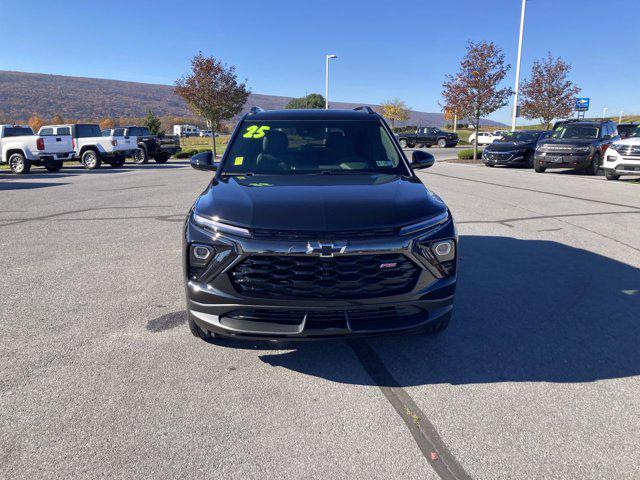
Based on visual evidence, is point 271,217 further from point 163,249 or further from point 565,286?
point 163,249

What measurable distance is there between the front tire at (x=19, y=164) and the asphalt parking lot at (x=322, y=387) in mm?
16748

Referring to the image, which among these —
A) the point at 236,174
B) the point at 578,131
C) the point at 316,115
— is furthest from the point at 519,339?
the point at 578,131

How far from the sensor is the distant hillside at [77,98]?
98.9 m

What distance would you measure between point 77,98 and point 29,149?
10767 centimetres

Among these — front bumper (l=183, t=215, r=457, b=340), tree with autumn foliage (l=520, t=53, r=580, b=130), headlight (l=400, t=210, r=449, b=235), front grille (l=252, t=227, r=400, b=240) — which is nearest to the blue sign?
tree with autumn foliage (l=520, t=53, r=580, b=130)

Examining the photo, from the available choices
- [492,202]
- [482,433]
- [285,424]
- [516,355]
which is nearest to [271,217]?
[285,424]

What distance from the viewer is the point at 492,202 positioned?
1063 cm

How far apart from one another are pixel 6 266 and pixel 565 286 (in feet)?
20.3

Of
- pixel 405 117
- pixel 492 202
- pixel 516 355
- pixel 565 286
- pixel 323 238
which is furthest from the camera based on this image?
pixel 405 117

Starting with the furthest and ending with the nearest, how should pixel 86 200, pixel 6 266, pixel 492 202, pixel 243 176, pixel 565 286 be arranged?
pixel 86 200 < pixel 492 202 < pixel 6 266 < pixel 565 286 < pixel 243 176

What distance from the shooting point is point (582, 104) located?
36.3 metres

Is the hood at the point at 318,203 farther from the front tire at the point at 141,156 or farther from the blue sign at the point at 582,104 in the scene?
the blue sign at the point at 582,104

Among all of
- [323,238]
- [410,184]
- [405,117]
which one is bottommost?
[323,238]

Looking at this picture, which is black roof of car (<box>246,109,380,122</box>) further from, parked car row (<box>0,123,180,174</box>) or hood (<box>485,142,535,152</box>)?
hood (<box>485,142,535,152</box>)
